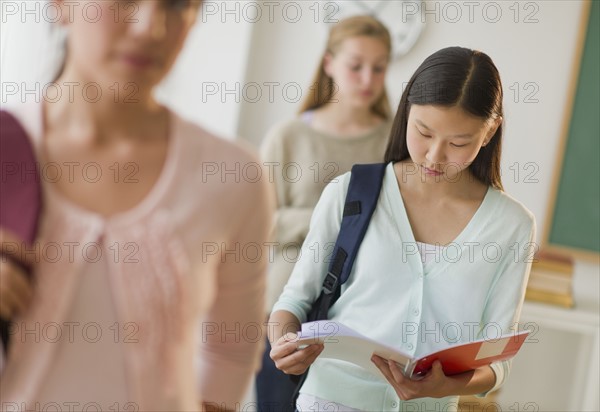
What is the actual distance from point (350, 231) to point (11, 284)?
620 millimetres

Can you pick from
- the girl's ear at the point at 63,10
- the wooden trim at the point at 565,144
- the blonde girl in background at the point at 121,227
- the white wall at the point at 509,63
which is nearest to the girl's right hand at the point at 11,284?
the blonde girl in background at the point at 121,227

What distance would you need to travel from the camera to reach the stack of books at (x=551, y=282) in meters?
2.47

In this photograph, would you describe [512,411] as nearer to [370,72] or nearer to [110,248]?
[370,72]

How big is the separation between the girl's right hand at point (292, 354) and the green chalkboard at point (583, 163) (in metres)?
1.65

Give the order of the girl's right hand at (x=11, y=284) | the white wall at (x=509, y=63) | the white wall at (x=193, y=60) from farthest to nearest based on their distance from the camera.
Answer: the white wall at (x=509, y=63) < the white wall at (x=193, y=60) < the girl's right hand at (x=11, y=284)

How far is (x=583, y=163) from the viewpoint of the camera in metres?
2.57

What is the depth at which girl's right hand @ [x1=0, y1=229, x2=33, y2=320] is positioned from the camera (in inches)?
25.8

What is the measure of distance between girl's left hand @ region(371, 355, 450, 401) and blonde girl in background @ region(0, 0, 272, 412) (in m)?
0.45

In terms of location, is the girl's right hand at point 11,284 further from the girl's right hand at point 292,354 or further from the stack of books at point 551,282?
the stack of books at point 551,282

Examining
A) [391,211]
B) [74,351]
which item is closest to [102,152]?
[74,351]

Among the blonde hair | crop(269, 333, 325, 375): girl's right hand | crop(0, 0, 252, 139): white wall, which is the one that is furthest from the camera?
the blonde hair

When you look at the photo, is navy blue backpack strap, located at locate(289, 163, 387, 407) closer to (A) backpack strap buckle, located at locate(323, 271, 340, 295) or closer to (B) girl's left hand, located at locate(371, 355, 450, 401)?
(A) backpack strap buckle, located at locate(323, 271, 340, 295)

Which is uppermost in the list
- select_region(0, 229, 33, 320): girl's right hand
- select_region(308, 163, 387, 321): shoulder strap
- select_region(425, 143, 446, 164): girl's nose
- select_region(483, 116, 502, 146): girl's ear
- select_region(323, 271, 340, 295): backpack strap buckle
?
select_region(483, 116, 502, 146): girl's ear

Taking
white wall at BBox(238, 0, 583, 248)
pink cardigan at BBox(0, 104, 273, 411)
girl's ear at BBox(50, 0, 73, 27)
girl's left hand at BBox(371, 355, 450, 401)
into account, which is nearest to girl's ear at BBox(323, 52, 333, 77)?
white wall at BBox(238, 0, 583, 248)
